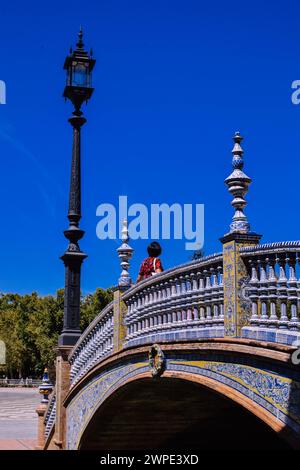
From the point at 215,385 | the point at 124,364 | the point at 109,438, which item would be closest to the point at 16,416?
the point at 109,438

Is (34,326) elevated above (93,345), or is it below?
above

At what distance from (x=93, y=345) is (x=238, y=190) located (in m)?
7.21

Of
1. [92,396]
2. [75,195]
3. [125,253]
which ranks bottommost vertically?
[92,396]

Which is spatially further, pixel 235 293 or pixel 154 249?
pixel 154 249

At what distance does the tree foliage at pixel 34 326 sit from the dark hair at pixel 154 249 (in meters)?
42.0

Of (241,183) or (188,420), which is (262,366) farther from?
(188,420)

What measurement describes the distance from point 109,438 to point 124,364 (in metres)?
2.93

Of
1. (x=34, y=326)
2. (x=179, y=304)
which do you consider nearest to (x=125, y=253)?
(x=179, y=304)

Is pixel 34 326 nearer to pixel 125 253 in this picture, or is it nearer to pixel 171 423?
pixel 171 423

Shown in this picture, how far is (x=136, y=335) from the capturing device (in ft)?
36.9

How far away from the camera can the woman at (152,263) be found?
11410 millimetres

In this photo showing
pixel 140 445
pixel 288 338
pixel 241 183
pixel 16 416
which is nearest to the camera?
pixel 288 338

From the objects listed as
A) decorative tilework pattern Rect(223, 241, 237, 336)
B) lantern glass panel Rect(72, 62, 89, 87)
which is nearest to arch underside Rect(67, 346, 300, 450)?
decorative tilework pattern Rect(223, 241, 237, 336)

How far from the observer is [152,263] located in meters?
11.5
